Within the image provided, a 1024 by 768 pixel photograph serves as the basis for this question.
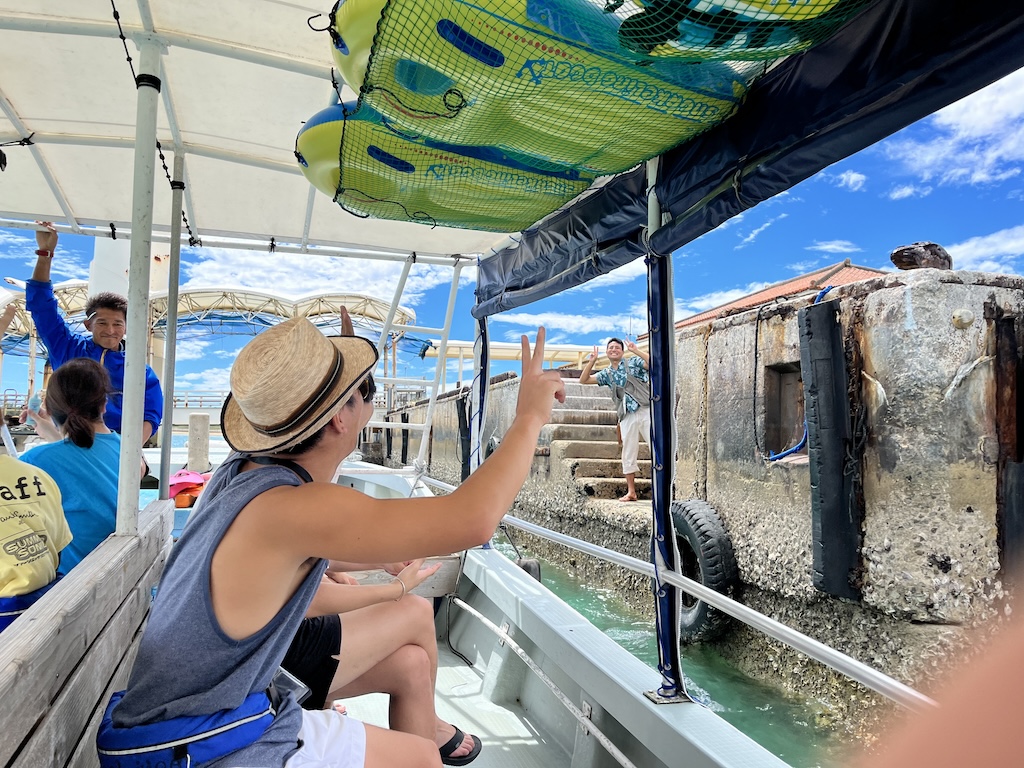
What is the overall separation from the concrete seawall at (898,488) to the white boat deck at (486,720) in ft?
8.43

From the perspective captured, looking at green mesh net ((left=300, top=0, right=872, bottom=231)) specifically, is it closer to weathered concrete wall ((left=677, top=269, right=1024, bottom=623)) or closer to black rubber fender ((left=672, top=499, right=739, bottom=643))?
weathered concrete wall ((left=677, top=269, right=1024, bottom=623))

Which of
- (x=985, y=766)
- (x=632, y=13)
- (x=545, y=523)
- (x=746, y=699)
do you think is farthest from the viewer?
(x=545, y=523)

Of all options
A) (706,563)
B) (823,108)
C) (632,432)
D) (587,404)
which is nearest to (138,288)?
(823,108)

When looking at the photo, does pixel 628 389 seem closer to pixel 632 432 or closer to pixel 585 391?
pixel 632 432

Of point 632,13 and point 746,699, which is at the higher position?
point 632,13

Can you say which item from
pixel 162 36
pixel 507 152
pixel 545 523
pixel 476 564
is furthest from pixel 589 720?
pixel 545 523

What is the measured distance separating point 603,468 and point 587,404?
6.40ft

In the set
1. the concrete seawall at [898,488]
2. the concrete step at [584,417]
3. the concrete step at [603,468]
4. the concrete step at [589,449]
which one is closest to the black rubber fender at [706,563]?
the concrete seawall at [898,488]

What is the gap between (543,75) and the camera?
1.51m

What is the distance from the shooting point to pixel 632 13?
132 cm

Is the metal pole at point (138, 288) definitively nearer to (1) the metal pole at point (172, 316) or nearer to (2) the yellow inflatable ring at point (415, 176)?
(2) the yellow inflatable ring at point (415, 176)

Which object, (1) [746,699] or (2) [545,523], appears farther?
(2) [545,523]

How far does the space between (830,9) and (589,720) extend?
2051mm

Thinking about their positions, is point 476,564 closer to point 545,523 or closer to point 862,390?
point 862,390
